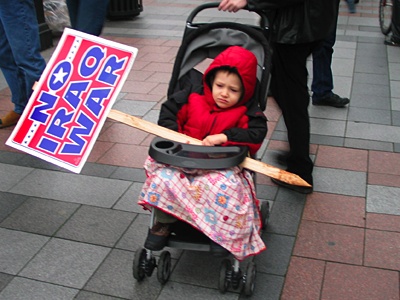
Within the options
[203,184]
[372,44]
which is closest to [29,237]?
[203,184]

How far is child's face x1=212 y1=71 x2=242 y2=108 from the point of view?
9.80ft

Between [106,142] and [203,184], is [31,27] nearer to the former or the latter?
[106,142]

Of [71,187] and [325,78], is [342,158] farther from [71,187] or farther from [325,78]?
[71,187]

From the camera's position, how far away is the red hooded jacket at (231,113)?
296cm

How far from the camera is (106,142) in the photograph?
4.80 m

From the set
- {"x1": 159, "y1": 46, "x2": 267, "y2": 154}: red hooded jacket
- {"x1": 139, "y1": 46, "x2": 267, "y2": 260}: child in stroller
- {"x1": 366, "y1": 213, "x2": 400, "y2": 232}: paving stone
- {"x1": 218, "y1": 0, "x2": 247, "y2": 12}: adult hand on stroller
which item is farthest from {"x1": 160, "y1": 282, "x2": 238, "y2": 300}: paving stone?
{"x1": 218, "y1": 0, "x2": 247, "y2": 12}: adult hand on stroller

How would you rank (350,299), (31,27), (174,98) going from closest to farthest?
1. (350,299)
2. (174,98)
3. (31,27)

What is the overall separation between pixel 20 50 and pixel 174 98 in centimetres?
216

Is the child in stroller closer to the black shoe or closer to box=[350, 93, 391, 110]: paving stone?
the black shoe

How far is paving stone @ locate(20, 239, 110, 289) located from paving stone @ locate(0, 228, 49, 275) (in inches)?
1.8

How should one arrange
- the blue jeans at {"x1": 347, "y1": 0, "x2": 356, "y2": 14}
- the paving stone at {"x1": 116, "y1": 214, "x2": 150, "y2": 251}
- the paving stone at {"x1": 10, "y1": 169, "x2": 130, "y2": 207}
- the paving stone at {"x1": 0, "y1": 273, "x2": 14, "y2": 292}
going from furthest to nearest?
1. the blue jeans at {"x1": 347, "y1": 0, "x2": 356, "y2": 14}
2. the paving stone at {"x1": 10, "y1": 169, "x2": 130, "y2": 207}
3. the paving stone at {"x1": 116, "y1": 214, "x2": 150, "y2": 251}
4. the paving stone at {"x1": 0, "y1": 273, "x2": 14, "y2": 292}

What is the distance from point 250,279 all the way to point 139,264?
0.56 metres

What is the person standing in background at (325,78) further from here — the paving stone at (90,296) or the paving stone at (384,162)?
the paving stone at (90,296)

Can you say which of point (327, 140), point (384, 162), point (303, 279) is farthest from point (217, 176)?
point (327, 140)
